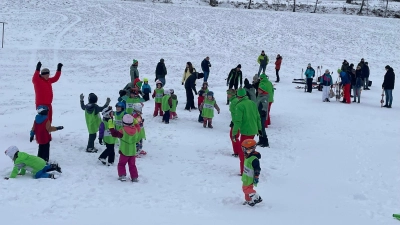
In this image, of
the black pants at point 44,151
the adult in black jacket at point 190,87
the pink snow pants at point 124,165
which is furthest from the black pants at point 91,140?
the adult in black jacket at point 190,87

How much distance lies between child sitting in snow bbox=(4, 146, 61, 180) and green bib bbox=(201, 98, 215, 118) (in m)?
5.79

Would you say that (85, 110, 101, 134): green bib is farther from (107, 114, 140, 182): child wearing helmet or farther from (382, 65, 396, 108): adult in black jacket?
(382, 65, 396, 108): adult in black jacket

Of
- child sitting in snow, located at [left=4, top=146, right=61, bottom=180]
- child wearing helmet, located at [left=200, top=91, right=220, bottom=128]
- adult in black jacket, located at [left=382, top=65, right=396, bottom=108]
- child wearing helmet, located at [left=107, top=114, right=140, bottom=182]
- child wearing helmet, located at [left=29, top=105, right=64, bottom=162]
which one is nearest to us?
child sitting in snow, located at [left=4, top=146, right=61, bottom=180]

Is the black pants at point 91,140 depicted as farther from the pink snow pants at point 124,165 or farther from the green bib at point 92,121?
the pink snow pants at point 124,165

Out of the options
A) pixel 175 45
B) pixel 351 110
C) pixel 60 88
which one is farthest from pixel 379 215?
pixel 175 45

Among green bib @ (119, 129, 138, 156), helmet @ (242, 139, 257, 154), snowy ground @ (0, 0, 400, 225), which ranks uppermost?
helmet @ (242, 139, 257, 154)

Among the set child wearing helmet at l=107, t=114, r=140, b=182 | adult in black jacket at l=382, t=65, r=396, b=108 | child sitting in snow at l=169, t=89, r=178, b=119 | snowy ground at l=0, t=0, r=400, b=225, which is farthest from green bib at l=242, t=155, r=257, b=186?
adult in black jacket at l=382, t=65, r=396, b=108

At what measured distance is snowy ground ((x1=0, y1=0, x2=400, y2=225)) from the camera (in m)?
7.07

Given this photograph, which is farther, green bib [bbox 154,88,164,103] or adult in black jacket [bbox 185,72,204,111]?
adult in black jacket [bbox 185,72,204,111]

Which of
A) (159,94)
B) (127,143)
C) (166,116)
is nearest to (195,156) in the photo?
(127,143)

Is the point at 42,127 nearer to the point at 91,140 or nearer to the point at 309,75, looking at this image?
the point at 91,140

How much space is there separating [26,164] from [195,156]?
3.84 metres

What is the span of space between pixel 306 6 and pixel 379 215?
56.5 m

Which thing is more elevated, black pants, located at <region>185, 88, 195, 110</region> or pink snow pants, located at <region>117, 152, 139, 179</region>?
black pants, located at <region>185, 88, 195, 110</region>
